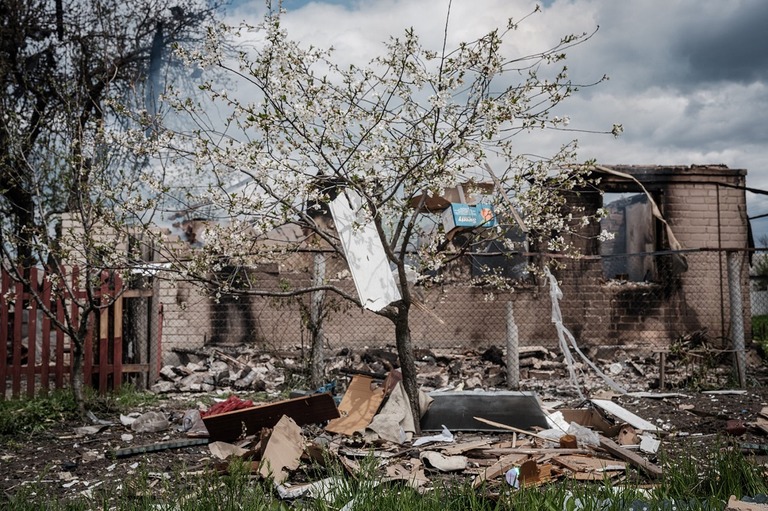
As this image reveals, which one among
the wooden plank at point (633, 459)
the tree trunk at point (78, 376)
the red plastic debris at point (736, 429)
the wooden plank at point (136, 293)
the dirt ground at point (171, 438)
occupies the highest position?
the wooden plank at point (136, 293)

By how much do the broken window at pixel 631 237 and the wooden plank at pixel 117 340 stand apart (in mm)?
9178

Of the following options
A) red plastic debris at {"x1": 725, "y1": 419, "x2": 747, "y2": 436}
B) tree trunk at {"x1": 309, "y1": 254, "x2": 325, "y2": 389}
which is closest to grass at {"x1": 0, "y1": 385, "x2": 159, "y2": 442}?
tree trunk at {"x1": 309, "y1": 254, "x2": 325, "y2": 389}

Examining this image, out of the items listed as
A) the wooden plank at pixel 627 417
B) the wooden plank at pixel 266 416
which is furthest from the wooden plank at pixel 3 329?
the wooden plank at pixel 627 417

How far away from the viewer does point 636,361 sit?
412 inches

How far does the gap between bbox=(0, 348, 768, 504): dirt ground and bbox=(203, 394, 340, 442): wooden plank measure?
18 centimetres

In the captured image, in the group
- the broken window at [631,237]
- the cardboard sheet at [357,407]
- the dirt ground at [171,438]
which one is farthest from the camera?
the broken window at [631,237]

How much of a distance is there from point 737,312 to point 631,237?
29.2 feet

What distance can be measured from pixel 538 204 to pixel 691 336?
737 centimetres

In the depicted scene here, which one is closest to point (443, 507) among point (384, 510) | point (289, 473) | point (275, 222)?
point (384, 510)

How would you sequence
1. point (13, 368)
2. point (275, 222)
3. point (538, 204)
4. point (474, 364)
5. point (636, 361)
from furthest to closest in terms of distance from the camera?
point (636, 361) < point (474, 364) < point (13, 368) < point (538, 204) < point (275, 222)

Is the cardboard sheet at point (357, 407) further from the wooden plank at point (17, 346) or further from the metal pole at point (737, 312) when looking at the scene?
the metal pole at point (737, 312)

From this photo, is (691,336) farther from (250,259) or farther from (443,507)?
(443,507)

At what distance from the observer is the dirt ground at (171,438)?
448cm

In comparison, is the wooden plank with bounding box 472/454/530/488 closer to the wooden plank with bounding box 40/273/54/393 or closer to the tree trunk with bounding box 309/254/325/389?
the tree trunk with bounding box 309/254/325/389
